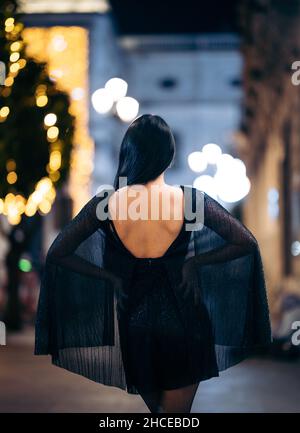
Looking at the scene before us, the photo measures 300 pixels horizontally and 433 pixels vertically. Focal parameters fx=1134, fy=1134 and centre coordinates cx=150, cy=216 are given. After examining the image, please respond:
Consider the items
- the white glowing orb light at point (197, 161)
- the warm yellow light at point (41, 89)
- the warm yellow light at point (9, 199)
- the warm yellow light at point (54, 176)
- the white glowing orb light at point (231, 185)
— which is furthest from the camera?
the white glowing orb light at point (197, 161)

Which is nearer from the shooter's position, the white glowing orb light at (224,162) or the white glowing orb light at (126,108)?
the white glowing orb light at (126,108)

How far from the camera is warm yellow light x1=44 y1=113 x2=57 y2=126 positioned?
64.4 ft

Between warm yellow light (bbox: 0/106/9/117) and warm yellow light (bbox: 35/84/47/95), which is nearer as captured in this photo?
warm yellow light (bbox: 0/106/9/117)

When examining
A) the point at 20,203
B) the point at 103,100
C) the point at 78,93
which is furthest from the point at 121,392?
the point at 78,93

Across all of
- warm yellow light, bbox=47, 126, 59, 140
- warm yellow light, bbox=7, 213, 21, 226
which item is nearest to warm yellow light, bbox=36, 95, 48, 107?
warm yellow light, bbox=47, 126, 59, 140

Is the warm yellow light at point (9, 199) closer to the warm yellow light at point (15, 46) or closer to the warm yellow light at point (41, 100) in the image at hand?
the warm yellow light at point (41, 100)

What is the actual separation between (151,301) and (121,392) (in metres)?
6.09

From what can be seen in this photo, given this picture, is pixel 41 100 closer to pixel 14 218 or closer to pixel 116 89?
pixel 116 89

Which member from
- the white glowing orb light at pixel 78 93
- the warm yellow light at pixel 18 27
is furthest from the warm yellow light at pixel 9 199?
the white glowing orb light at pixel 78 93

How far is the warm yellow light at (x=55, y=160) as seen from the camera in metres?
20.7

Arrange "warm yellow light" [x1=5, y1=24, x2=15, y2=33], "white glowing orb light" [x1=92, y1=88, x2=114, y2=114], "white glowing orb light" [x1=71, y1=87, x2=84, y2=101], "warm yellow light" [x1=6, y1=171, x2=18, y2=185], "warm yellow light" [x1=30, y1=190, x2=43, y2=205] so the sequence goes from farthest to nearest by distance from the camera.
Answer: "white glowing orb light" [x1=71, y1=87, x2=84, y2=101], "white glowing orb light" [x1=92, y1=88, x2=114, y2=114], "warm yellow light" [x1=30, y1=190, x2=43, y2=205], "warm yellow light" [x1=6, y1=171, x2=18, y2=185], "warm yellow light" [x1=5, y1=24, x2=15, y2=33]

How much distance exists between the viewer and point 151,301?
4.54 meters

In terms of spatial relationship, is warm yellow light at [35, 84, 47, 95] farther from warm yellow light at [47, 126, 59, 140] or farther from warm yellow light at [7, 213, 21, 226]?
warm yellow light at [7, 213, 21, 226]

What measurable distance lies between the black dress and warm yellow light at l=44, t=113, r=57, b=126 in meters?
15.1
